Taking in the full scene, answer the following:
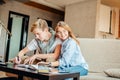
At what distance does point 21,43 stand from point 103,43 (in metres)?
4.64

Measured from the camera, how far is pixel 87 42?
2.94 metres

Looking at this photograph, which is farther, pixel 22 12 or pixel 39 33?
pixel 22 12

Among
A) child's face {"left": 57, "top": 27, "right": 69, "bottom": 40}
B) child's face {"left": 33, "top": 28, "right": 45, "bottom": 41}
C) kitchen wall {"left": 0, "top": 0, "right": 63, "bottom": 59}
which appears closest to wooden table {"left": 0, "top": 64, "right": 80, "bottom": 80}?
child's face {"left": 57, "top": 27, "right": 69, "bottom": 40}

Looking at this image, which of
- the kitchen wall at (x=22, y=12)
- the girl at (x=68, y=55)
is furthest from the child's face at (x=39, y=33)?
the kitchen wall at (x=22, y=12)

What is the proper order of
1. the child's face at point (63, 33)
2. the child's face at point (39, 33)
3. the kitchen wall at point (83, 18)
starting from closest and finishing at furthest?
the child's face at point (63, 33), the child's face at point (39, 33), the kitchen wall at point (83, 18)

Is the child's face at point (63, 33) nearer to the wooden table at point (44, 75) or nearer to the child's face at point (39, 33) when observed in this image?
the child's face at point (39, 33)

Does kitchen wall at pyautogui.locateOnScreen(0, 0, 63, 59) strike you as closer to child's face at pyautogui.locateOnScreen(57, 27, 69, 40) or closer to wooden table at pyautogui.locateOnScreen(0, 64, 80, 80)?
child's face at pyautogui.locateOnScreen(57, 27, 69, 40)

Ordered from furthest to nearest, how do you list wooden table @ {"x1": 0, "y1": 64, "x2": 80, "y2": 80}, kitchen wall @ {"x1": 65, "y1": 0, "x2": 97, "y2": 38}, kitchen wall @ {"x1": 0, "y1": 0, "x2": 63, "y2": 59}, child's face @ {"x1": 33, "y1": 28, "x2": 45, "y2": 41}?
kitchen wall @ {"x1": 0, "y1": 0, "x2": 63, "y2": 59} < kitchen wall @ {"x1": 65, "y1": 0, "x2": 97, "y2": 38} < child's face @ {"x1": 33, "y1": 28, "x2": 45, "y2": 41} < wooden table @ {"x1": 0, "y1": 64, "x2": 80, "y2": 80}

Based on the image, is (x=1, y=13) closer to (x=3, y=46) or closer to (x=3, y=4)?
(x=3, y=4)

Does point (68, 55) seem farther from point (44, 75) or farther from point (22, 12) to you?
point (22, 12)

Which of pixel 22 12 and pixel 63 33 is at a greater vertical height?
pixel 22 12

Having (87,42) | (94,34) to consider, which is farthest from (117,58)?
(94,34)

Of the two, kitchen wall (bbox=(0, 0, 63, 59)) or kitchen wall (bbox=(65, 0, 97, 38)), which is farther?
kitchen wall (bbox=(0, 0, 63, 59))

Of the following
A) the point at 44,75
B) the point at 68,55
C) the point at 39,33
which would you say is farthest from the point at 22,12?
the point at 44,75
